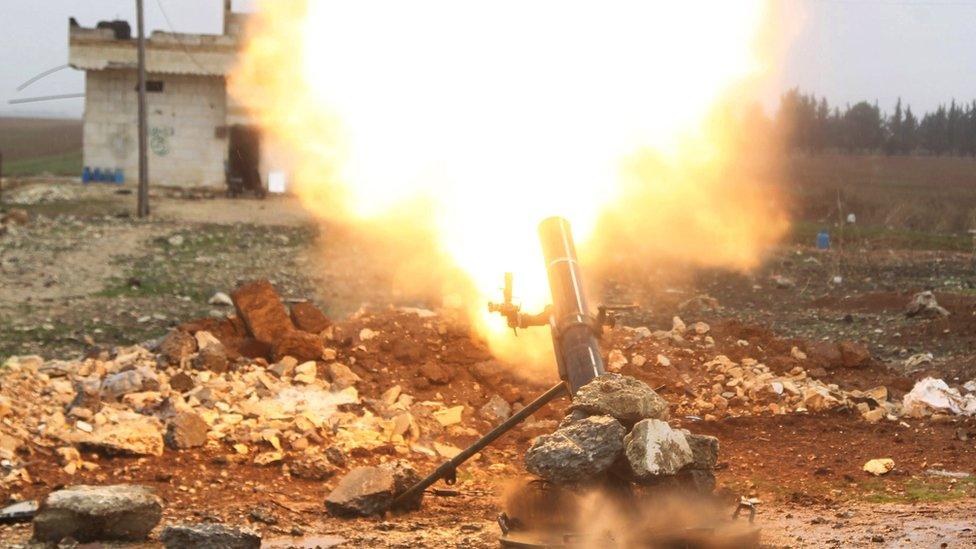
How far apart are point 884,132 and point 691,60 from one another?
1417 centimetres

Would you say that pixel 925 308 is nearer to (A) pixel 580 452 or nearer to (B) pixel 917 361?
(B) pixel 917 361

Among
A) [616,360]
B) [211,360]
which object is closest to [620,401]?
[616,360]

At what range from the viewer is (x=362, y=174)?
16.4 metres

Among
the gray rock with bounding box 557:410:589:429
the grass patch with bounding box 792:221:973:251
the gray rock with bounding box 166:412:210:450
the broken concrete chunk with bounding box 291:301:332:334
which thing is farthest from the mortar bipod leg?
the grass patch with bounding box 792:221:973:251

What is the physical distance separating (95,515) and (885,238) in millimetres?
26064

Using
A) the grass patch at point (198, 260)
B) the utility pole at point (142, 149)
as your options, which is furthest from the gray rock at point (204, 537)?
the utility pole at point (142, 149)

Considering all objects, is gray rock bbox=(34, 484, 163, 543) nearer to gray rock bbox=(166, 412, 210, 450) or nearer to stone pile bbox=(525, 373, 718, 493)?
gray rock bbox=(166, 412, 210, 450)

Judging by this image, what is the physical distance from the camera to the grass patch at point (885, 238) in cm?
2883

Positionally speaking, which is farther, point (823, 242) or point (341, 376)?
point (823, 242)

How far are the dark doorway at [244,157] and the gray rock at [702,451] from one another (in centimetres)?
2870

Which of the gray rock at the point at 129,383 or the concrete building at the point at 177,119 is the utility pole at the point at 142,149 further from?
the gray rock at the point at 129,383

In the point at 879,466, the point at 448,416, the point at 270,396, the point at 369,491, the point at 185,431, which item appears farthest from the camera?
the point at 448,416

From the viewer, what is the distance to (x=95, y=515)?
7082mm

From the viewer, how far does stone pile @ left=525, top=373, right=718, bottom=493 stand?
6.35 metres
